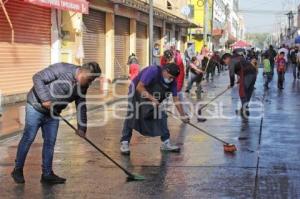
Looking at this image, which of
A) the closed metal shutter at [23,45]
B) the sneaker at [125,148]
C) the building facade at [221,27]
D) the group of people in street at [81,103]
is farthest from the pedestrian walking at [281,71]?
the building facade at [221,27]

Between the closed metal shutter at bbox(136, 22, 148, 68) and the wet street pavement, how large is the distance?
20.7 meters

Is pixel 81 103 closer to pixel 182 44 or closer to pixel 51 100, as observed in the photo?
pixel 51 100

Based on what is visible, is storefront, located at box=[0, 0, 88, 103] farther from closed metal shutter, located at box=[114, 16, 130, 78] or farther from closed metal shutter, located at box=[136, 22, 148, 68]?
closed metal shutter, located at box=[136, 22, 148, 68]

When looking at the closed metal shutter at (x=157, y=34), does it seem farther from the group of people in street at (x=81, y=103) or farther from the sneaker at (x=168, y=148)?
the sneaker at (x=168, y=148)

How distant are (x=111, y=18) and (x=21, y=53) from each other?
9.24 metres

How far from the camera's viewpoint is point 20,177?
7195 millimetres

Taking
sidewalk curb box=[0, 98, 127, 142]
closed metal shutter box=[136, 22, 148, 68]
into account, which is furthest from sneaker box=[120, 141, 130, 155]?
closed metal shutter box=[136, 22, 148, 68]

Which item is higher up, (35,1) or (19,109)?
(35,1)

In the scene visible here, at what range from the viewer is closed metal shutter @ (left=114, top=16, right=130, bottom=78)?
95.6 ft

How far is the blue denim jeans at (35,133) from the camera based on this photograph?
702 cm

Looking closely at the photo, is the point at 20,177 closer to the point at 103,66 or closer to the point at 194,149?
the point at 194,149

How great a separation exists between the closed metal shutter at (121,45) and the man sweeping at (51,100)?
855 inches

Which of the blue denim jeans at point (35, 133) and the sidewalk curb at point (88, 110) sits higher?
the blue denim jeans at point (35, 133)

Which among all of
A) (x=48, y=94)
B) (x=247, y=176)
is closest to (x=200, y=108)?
(x=247, y=176)
